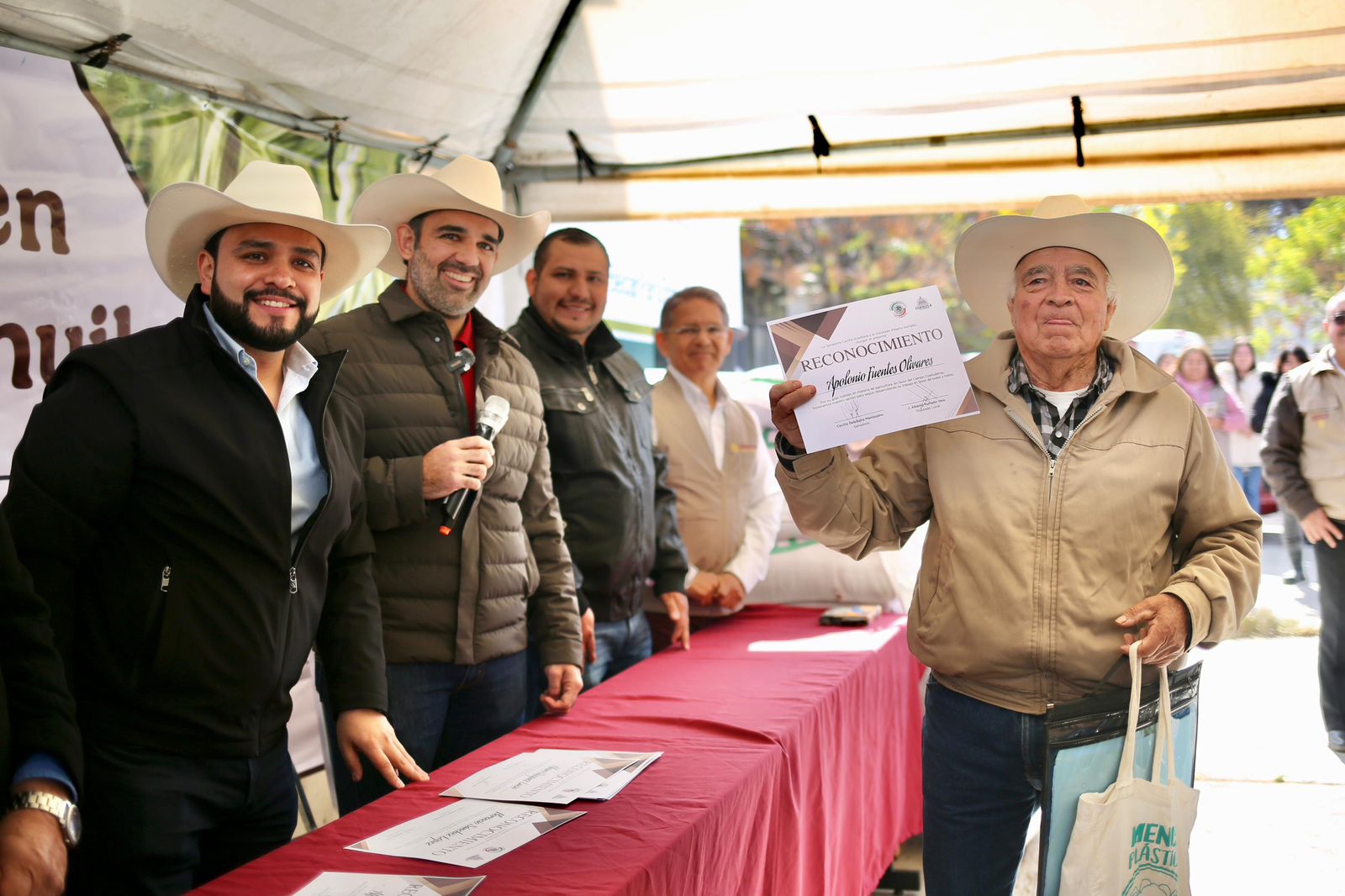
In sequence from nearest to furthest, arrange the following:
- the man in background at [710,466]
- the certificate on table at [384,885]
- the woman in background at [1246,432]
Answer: the certificate on table at [384,885]
the man in background at [710,466]
the woman in background at [1246,432]

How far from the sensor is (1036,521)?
207 centimetres

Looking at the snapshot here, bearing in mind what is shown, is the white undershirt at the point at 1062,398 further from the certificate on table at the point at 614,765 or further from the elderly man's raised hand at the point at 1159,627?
the certificate on table at the point at 614,765

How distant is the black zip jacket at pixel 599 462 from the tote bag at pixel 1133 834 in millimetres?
1450

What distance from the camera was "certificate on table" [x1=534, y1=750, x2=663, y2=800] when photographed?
6.39ft

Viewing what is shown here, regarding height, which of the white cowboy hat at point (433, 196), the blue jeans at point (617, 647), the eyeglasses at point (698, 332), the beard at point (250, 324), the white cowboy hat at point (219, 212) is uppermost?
the white cowboy hat at point (433, 196)

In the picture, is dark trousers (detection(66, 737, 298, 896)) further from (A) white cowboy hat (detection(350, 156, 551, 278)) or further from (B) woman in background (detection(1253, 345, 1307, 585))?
(B) woman in background (detection(1253, 345, 1307, 585))

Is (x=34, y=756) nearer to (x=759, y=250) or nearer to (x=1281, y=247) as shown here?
(x=1281, y=247)

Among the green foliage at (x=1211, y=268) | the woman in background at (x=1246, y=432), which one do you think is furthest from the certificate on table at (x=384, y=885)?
the green foliage at (x=1211, y=268)

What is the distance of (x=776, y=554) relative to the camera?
419 centimetres

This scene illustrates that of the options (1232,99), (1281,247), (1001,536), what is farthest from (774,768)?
(1281,247)

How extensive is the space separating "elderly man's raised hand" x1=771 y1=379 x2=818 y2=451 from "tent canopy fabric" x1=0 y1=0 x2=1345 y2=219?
162 centimetres

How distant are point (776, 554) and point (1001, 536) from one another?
2.13 metres

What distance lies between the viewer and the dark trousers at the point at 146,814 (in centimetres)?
165

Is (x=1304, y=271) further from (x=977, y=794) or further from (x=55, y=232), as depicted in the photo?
(x=55, y=232)
